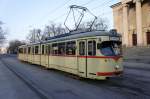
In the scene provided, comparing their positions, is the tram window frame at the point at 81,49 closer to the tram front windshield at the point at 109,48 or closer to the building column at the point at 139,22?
the tram front windshield at the point at 109,48

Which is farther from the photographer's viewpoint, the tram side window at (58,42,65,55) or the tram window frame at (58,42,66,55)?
the tram side window at (58,42,65,55)

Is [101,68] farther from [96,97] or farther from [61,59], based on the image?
[61,59]

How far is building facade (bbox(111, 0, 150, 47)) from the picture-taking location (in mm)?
51906

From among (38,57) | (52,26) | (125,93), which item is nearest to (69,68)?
(125,93)

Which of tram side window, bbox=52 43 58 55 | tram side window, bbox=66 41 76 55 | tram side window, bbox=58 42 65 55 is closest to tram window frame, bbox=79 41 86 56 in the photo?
tram side window, bbox=66 41 76 55

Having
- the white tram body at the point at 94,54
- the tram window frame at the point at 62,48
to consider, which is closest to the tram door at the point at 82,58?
the white tram body at the point at 94,54

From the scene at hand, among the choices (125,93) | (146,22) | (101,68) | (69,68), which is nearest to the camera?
(125,93)

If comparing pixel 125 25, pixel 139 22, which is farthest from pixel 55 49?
pixel 125 25

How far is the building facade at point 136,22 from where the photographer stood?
51.9m

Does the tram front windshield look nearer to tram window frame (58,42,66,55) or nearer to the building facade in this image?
tram window frame (58,42,66,55)

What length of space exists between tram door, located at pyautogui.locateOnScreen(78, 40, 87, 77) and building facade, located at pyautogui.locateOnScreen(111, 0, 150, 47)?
37544 mm

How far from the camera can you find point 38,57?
27875 mm

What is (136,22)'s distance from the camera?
53594 mm

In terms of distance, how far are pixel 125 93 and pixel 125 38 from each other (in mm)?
47446
